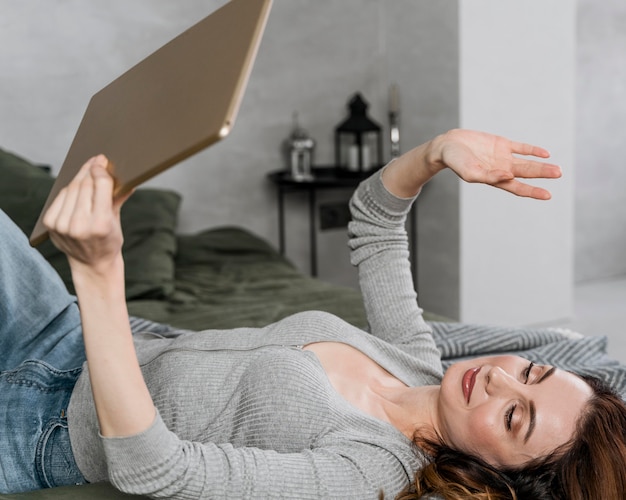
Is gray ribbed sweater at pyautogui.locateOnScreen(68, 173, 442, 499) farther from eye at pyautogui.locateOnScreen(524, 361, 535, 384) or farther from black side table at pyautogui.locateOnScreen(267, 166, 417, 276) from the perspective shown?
black side table at pyautogui.locateOnScreen(267, 166, 417, 276)

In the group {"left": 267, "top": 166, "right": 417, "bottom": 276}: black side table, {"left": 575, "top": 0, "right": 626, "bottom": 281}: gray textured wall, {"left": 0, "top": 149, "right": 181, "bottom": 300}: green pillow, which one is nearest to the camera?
{"left": 0, "top": 149, "right": 181, "bottom": 300}: green pillow

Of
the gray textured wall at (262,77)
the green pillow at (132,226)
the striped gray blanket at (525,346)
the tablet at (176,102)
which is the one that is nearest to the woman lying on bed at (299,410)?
the tablet at (176,102)

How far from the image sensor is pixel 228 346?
1.31 m

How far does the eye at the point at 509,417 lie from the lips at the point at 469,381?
72mm

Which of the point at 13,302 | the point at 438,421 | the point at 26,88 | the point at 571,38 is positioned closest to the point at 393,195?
the point at 438,421

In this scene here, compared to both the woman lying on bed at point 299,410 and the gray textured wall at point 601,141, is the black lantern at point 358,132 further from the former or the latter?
the woman lying on bed at point 299,410

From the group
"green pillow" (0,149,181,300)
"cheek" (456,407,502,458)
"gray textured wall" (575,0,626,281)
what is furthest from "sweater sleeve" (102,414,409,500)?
"gray textured wall" (575,0,626,281)

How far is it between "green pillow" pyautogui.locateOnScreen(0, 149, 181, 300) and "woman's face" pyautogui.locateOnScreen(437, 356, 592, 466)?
123 cm

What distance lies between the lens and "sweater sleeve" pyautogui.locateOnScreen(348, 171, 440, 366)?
5.16 ft

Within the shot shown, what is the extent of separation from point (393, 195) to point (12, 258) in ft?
2.30

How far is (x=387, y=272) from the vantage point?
62.4 inches

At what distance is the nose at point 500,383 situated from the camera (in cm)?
126

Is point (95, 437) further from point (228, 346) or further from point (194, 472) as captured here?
point (194, 472)

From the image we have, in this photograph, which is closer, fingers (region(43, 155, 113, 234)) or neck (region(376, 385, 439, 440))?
fingers (region(43, 155, 113, 234))
